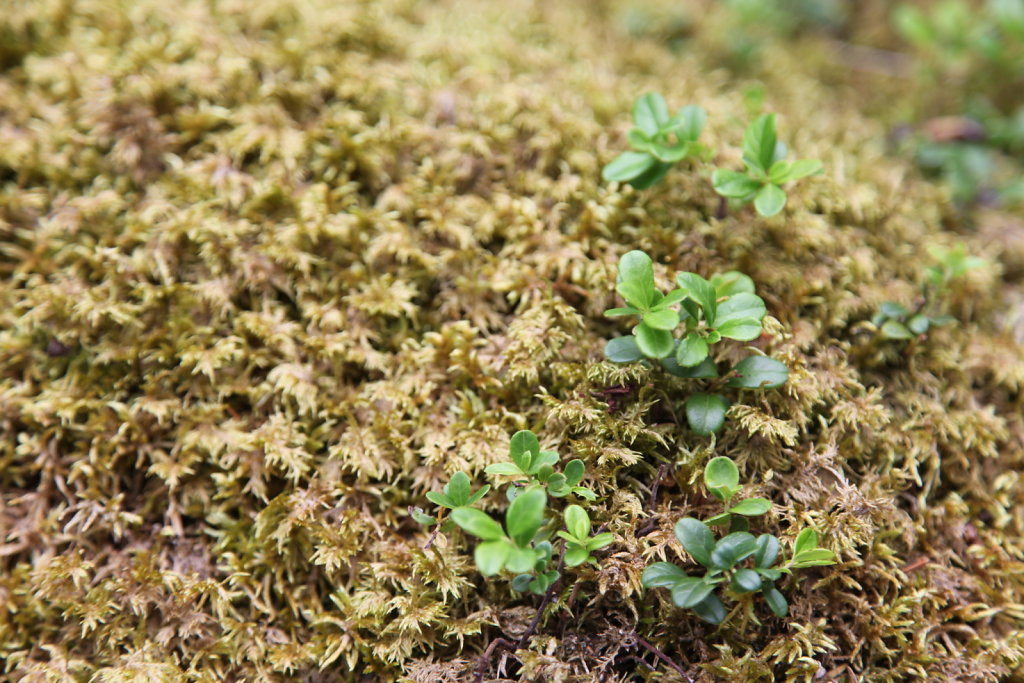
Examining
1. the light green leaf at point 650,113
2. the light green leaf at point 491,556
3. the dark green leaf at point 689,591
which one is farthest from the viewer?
the light green leaf at point 650,113

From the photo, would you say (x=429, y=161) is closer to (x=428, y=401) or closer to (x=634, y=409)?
(x=428, y=401)

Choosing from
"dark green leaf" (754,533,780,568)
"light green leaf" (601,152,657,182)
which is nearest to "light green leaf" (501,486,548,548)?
"dark green leaf" (754,533,780,568)

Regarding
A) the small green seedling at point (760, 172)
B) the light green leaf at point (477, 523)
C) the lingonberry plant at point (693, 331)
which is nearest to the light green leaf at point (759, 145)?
the small green seedling at point (760, 172)

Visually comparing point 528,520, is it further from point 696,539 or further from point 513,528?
point 696,539

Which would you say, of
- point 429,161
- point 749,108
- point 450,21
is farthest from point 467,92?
point 749,108

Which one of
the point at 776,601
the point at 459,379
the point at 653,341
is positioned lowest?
the point at 776,601

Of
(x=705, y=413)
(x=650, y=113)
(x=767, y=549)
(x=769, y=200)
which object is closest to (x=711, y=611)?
(x=767, y=549)

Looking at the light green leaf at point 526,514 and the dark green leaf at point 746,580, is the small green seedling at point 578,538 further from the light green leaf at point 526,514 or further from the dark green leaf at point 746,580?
the dark green leaf at point 746,580
